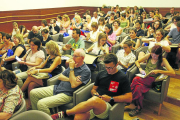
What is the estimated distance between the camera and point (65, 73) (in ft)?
7.31

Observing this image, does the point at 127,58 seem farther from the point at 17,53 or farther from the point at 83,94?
the point at 17,53

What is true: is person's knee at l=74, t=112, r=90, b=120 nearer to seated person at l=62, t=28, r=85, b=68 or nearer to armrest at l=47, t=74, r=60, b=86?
armrest at l=47, t=74, r=60, b=86

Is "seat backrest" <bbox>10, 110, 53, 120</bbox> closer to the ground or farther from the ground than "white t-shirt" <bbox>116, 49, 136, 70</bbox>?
closer to the ground

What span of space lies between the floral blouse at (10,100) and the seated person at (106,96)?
412 millimetres

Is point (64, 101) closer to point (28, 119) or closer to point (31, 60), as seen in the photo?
point (28, 119)

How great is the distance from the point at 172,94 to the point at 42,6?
7.19 metres

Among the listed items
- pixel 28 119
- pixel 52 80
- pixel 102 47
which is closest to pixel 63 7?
pixel 102 47

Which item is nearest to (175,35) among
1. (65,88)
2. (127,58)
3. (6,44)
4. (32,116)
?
(127,58)

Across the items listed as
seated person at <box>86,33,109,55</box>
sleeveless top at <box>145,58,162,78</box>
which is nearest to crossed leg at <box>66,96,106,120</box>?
sleeveless top at <box>145,58,162,78</box>

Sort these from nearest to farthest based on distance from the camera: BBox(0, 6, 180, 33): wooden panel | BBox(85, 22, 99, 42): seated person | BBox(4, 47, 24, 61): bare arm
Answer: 1. BBox(4, 47, 24, 61): bare arm
2. BBox(85, 22, 99, 42): seated person
3. BBox(0, 6, 180, 33): wooden panel

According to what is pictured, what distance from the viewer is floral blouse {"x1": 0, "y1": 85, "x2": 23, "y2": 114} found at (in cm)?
152

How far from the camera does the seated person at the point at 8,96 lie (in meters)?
1.50

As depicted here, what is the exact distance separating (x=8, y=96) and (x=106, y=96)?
3.33 feet

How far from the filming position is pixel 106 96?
69.6 inches
